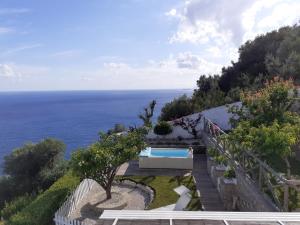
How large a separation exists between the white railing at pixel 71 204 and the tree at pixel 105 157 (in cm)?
103

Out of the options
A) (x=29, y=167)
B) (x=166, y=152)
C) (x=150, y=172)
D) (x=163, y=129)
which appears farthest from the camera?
(x=29, y=167)

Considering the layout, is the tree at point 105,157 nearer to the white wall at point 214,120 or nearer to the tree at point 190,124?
the white wall at point 214,120

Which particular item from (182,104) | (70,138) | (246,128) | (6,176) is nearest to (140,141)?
(246,128)

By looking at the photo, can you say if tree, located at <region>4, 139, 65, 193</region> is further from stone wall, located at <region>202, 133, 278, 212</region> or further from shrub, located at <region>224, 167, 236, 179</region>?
stone wall, located at <region>202, 133, 278, 212</region>

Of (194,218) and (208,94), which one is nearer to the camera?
(194,218)

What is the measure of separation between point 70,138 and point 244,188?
6696 centimetres

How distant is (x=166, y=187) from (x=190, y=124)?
888cm

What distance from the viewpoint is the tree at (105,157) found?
1269cm

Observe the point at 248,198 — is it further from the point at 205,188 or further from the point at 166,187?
the point at 166,187

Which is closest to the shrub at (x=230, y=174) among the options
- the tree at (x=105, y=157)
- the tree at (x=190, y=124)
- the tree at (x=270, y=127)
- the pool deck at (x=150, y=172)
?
the tree at (x=270, y=127)

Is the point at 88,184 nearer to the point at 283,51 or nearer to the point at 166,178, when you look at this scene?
the point at 166,178

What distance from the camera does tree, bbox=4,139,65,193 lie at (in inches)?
976

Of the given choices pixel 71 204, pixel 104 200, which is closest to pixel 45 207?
pixel 71 204

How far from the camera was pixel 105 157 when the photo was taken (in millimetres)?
12852
